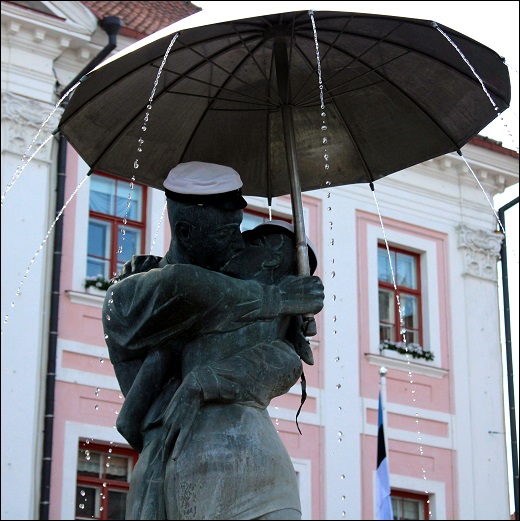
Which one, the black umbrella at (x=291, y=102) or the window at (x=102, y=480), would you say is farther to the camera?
the window at (x=102, y=480)

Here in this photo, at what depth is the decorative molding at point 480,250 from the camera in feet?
76.1

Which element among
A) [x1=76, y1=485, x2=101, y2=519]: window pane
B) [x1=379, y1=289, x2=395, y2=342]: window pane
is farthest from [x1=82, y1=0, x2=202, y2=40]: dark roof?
[x1=76, y1=485, x2=101, y2=519]: window pane

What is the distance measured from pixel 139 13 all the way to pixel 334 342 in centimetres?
503

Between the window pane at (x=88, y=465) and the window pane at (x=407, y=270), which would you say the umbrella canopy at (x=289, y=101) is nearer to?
the window pane at (x=88, y=465)

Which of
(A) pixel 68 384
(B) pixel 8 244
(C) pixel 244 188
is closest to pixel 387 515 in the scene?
(A) pixel 68 384

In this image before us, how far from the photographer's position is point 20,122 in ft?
61.8

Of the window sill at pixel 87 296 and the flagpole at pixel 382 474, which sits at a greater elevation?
the window sill at pixel 87 296

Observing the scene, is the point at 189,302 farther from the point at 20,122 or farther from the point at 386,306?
the point at 386,306

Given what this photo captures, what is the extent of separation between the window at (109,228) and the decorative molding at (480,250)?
5.62 metres

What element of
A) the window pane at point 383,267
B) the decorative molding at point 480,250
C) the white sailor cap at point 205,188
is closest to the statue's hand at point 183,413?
the white sailor cap at point 205,188

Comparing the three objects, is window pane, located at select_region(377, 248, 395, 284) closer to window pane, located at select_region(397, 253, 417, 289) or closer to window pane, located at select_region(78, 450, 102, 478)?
window pane, located at select_region(397, 253, 417, 289)

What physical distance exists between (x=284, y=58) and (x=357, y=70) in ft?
1.03

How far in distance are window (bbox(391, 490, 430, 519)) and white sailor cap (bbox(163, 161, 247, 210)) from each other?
15.5 m

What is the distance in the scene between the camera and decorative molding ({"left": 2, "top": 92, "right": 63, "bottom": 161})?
18.7m
